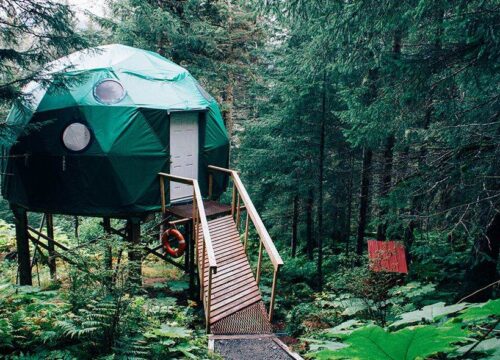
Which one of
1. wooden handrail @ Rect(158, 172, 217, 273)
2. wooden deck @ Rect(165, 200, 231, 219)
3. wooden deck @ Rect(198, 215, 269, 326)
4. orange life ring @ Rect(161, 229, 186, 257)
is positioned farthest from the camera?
wooden deck @ Rect(165, 200, 231, 219)

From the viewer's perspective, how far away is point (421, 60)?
6.57 meters

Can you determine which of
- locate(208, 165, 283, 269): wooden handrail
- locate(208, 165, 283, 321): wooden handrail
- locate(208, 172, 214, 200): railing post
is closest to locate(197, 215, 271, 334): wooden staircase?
locate(208, 165, 283, 321): wooden handrail

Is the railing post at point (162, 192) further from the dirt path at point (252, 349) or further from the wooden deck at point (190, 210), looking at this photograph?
Answer: the dirt path at point (252, 349)

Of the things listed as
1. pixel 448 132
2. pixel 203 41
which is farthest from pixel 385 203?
pixel 203 41

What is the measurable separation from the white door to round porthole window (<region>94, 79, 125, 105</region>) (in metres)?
1.38

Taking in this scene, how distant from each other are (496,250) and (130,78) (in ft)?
28.5

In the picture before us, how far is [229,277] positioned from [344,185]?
28.0ft

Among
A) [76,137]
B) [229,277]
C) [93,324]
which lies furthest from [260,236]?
[76,137]

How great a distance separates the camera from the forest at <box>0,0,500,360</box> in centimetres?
423

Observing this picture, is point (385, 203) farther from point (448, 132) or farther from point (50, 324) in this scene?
point (50, 324)

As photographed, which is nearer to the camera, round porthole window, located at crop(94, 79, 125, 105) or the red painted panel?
the red painted panel

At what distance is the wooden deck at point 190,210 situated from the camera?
999 cm

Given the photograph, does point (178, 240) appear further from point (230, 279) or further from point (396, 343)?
point (396, 343)

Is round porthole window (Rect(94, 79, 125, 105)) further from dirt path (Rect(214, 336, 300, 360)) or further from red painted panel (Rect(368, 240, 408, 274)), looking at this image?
red painted panel (Rect(368, 240, 408, 274))
